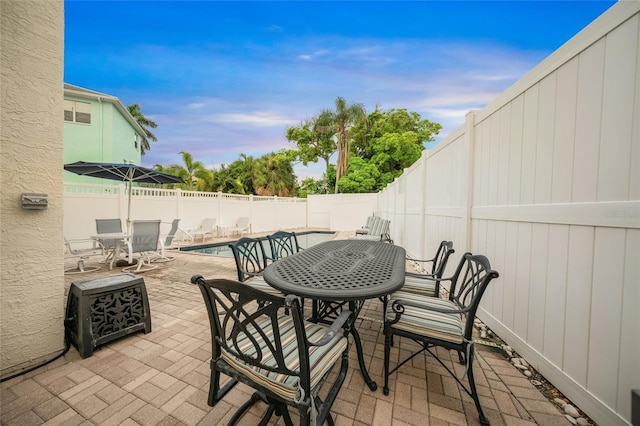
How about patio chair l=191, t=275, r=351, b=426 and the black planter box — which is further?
the black planter box

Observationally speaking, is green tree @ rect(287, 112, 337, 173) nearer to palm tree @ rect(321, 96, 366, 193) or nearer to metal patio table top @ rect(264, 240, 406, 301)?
palm tree @ rect(321, 96, 366, 193)

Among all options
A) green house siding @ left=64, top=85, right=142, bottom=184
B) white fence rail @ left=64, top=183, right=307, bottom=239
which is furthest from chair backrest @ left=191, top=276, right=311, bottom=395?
green house siding @ left=64, top=85, right=142, bottom=184

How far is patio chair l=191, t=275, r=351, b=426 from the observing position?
934 millimetres

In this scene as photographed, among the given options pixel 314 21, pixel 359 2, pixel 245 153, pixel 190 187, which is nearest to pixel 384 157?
pixel 314 21

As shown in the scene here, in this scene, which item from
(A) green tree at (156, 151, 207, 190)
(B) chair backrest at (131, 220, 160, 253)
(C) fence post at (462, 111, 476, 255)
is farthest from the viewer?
(A) green tree at (156, 151, 207, 190)

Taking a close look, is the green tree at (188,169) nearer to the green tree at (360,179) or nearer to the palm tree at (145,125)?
the palm tree at (145,125)

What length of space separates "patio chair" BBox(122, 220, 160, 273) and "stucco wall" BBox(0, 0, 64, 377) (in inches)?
117

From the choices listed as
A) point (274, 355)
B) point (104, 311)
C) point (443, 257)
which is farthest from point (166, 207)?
point (274, 355)

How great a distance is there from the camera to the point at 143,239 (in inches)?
183

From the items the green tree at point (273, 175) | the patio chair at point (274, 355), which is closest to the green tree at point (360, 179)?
the green tree at point (273, 175)

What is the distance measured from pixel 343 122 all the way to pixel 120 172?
1553 cm

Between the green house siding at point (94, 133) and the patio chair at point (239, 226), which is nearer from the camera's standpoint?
the green house siding at point (94, 133)

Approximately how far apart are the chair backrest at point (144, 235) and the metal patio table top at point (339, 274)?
3952 millimetres

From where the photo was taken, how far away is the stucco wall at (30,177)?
1.59 m
